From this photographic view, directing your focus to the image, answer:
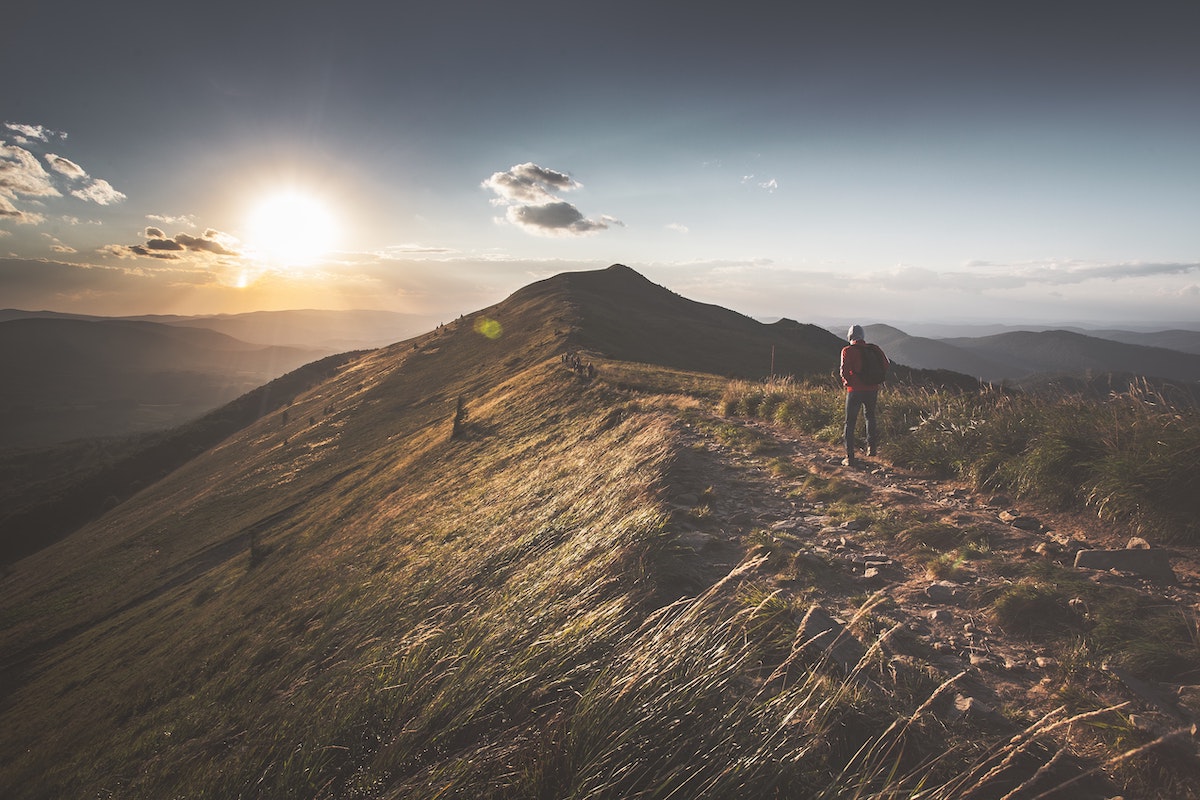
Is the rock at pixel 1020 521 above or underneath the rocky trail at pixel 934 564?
above

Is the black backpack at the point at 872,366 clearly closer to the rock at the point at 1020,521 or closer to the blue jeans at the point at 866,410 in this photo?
the blue jeans at the point at 866,410

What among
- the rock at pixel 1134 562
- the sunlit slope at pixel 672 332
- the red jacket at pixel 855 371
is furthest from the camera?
the sunlit slope at pixel 672 332

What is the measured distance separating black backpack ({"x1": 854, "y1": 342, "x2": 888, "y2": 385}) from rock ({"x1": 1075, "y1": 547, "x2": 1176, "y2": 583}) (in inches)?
233

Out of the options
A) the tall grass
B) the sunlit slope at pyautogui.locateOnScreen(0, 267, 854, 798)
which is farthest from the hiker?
the sunlit slope at pyautogui.locateOnScreen(0, 267, 854, 798)

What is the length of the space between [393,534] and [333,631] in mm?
6144

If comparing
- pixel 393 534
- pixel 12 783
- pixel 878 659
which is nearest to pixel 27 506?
pixel 12 783

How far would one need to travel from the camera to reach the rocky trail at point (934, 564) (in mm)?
3951

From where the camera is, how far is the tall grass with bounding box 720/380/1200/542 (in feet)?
20.0

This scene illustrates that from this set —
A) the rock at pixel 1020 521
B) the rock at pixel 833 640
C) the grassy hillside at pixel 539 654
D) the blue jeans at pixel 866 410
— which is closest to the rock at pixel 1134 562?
the rock at pixel 1020 521

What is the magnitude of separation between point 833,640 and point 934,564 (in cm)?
245

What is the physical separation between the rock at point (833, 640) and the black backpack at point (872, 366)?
7753 mm

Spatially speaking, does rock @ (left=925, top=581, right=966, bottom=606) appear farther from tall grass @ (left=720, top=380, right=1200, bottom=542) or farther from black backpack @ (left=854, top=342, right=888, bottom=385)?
black backpack @ (left=854, top=342, right=888, bottom=385)

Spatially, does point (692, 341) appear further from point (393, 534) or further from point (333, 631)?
point (333, 631)

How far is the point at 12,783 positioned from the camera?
43.4 feet
